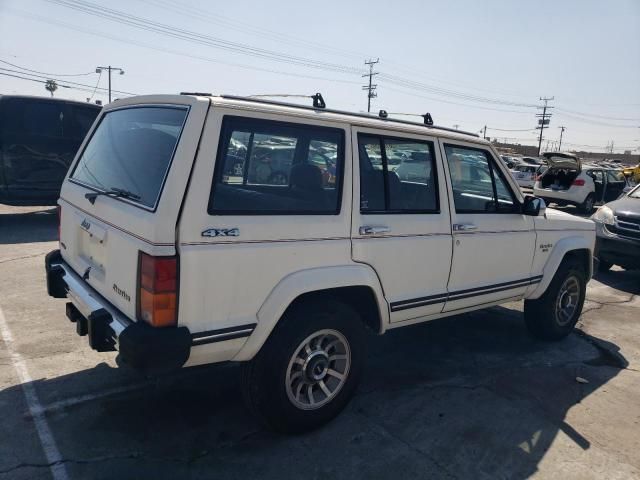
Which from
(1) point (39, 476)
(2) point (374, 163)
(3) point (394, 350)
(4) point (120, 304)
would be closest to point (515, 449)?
(3) point (394, 350)

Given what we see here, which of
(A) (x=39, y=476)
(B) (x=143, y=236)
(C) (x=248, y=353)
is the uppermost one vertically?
(B) (x=143, y=236)

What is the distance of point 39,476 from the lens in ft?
8.35

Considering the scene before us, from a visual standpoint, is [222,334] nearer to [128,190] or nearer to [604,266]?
[128,190]

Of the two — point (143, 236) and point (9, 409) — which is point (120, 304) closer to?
point (143, 236)

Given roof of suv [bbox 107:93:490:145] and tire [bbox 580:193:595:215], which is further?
tire [bbox 580:193:595:215]

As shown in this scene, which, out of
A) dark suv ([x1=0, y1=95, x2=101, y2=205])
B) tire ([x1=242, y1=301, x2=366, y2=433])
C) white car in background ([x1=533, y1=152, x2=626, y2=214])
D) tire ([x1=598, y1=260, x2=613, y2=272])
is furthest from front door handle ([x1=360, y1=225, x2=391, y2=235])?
white car in background ([x1=533, y1=152, x2=626, y2=214])

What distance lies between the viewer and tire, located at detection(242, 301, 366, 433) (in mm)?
2838

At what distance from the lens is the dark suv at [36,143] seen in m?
8.30

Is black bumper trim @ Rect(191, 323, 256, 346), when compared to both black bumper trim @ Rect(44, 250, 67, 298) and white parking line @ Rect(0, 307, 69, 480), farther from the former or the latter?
black bumper trim @ Rect(44, 250, 67, 298)

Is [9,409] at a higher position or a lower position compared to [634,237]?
lower

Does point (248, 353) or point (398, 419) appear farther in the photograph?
point (398, 419)

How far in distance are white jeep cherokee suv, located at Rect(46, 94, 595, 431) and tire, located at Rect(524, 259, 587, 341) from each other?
976mm

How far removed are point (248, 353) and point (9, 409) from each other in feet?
5.57

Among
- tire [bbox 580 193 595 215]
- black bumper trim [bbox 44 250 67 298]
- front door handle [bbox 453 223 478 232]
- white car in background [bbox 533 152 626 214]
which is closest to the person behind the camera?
black bumper trim [bbox 44 250 67 298]
